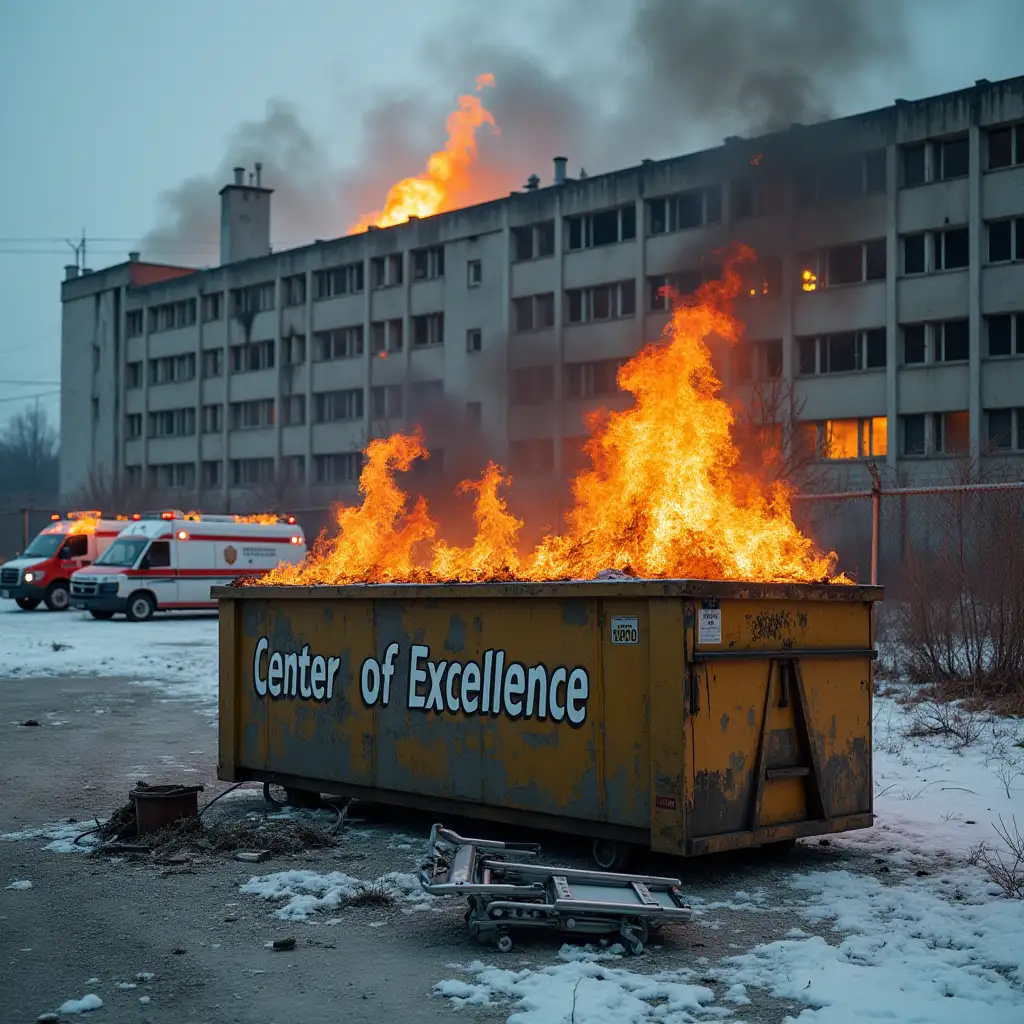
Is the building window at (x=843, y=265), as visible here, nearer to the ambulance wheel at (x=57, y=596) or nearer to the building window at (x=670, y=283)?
the building window at (x=670, y=283)

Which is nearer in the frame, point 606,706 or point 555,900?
point 555,900

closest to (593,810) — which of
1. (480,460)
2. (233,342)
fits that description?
(480,460)

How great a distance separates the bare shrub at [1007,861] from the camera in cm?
693

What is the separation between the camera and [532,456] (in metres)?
48.5

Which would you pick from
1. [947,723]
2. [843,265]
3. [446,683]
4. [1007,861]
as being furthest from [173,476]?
[1007,861]

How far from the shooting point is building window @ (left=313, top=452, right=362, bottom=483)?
2231 inches

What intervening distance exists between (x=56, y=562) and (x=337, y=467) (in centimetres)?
2276

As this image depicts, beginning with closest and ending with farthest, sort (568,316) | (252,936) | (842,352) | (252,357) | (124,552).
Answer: (252,936), (124,552), (842,352), (568,316), (252,357)

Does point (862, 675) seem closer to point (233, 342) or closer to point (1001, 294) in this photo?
point (1001, 294)

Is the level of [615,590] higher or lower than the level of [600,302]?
lower

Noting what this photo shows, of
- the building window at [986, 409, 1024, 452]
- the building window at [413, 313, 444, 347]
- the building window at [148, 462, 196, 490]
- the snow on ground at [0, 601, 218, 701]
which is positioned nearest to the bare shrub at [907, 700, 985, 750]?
the snow on ground at [0, 601, 218, 701]

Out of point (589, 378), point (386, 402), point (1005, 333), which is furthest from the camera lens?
point (386, 402)

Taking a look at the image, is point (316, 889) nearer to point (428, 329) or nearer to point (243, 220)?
point (428, 329)

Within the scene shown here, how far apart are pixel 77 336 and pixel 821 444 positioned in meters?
46.3
